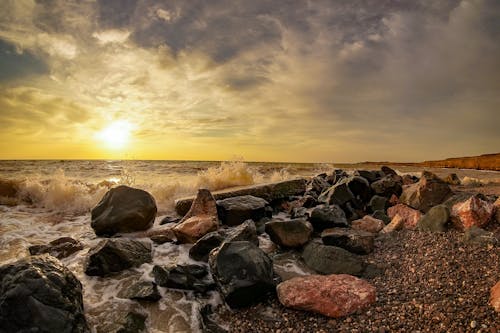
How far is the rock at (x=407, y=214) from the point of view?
4.81 meters

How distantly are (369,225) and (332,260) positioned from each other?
64.4 inches

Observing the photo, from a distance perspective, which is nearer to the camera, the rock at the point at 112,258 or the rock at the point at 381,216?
the rock at the point at 112,258

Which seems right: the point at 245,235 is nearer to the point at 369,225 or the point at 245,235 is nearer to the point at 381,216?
the point at 369,225

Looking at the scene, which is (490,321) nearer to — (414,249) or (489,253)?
(489,253)

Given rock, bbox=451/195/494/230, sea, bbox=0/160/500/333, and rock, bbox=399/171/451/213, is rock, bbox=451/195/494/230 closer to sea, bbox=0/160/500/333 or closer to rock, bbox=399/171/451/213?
rock, bbox=399/171/451/213

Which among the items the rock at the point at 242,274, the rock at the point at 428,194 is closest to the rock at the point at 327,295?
the rock at the point at 242,274

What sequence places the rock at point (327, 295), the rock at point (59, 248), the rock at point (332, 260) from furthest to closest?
the rock at point (59, 248)
the rock at point (332, 260)
the rock at point (327, 295)

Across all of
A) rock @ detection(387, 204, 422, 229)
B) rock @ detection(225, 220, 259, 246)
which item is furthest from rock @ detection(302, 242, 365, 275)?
rock @ detection(387, 204, 422, 229)

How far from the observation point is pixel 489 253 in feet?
10.9

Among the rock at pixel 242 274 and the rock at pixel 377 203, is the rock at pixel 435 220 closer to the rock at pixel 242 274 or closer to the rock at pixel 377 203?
the rock at pixel 377 203

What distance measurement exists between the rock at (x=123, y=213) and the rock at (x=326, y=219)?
3.12 meters

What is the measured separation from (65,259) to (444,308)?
474 centimetres

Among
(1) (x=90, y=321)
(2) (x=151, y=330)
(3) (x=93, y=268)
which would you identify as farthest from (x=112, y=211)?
(2) (x=151, y=330)

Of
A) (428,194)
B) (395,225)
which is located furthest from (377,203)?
(395,225)
